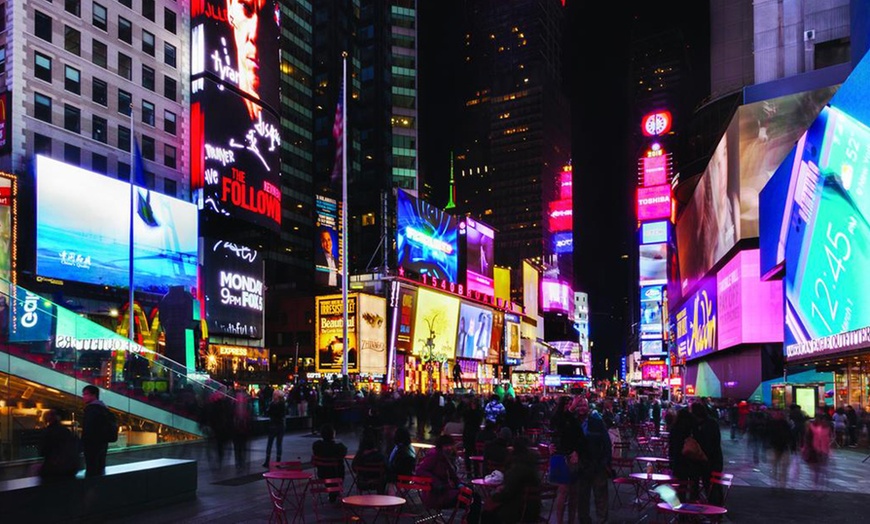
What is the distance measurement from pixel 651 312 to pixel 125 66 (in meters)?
97.5

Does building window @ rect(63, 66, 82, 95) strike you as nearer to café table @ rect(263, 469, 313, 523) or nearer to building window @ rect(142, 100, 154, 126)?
building window @ rect(142, 100, 154, 126)

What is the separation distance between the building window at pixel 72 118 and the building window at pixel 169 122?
744 centimetres

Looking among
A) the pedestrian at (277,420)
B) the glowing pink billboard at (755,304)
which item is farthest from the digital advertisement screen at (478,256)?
the pedestrian at (277,420)

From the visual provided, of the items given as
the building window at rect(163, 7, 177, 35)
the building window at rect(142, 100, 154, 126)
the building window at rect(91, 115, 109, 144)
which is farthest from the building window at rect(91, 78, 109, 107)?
the building window at rect(163, 7, 177, 35)

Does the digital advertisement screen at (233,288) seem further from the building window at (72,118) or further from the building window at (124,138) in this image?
the building window at (72,118)

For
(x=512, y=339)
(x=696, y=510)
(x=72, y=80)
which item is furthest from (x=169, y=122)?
(x=512, y=339)

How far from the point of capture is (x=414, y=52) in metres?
103

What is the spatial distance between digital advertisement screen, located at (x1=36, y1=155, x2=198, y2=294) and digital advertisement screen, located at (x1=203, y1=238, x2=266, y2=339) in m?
4.67

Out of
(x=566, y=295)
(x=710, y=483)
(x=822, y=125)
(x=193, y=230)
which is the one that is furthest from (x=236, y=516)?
(x=566, y=295)

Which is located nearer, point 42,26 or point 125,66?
point 42,26

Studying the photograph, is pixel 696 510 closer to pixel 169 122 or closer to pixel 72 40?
pixel 72 40

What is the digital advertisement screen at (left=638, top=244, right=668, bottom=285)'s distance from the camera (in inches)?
4704

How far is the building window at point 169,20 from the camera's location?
50.8 meters

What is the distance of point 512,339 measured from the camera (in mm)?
103188
